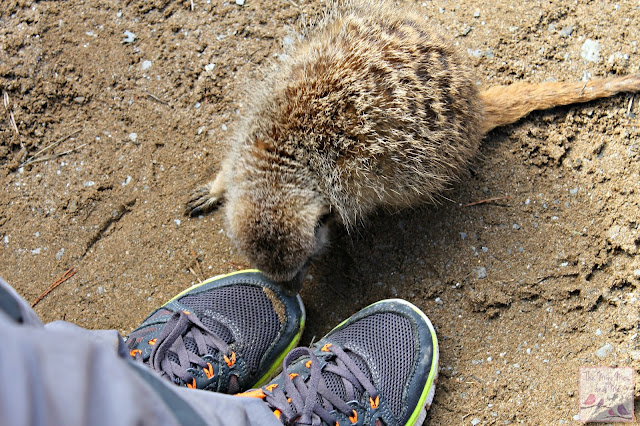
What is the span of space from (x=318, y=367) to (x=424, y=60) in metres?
1.32

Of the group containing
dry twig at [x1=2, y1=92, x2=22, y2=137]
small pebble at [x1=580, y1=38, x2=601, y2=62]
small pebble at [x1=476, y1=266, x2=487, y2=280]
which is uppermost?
small pebble at [x1=580, y1=38, x2=601, y2=62]

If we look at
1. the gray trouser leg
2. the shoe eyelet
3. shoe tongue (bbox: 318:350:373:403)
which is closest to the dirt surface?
shoe tongue (bbox: 318:350:373:403)

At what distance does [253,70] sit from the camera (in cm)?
249

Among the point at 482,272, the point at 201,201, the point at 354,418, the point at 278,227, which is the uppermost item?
the point at 278,227

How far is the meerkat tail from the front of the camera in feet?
7.20

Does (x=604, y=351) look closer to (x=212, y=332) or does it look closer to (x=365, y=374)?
(x=365, y=374)

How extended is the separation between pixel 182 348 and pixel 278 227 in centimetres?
65

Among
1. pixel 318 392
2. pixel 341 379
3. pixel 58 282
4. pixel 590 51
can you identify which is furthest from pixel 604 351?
pixel 58 282

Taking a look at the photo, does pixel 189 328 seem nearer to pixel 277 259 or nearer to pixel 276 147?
pixel 277 259

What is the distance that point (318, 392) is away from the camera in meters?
1.89

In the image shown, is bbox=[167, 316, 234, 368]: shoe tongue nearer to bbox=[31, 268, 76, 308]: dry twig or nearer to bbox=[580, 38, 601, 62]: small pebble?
bbox=[31, 268, 76, 308]: dry twig

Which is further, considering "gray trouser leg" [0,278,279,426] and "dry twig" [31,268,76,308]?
"dry twig" [31,268,76,308]

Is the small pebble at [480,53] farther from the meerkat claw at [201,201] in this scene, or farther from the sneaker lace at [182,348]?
the sneaker lace at [182,348]

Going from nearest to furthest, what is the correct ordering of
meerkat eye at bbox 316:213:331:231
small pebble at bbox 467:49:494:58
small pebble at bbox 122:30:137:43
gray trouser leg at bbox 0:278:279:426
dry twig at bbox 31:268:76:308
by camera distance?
gray trouser leg at bbox 0:278:279:426, meerkat eye at bbox 316:213:331:231, dry twig at bbox 31:268:76:308, small pebble at bbox 467:49:494:58, small pebble at bbox 122:30:137:43
